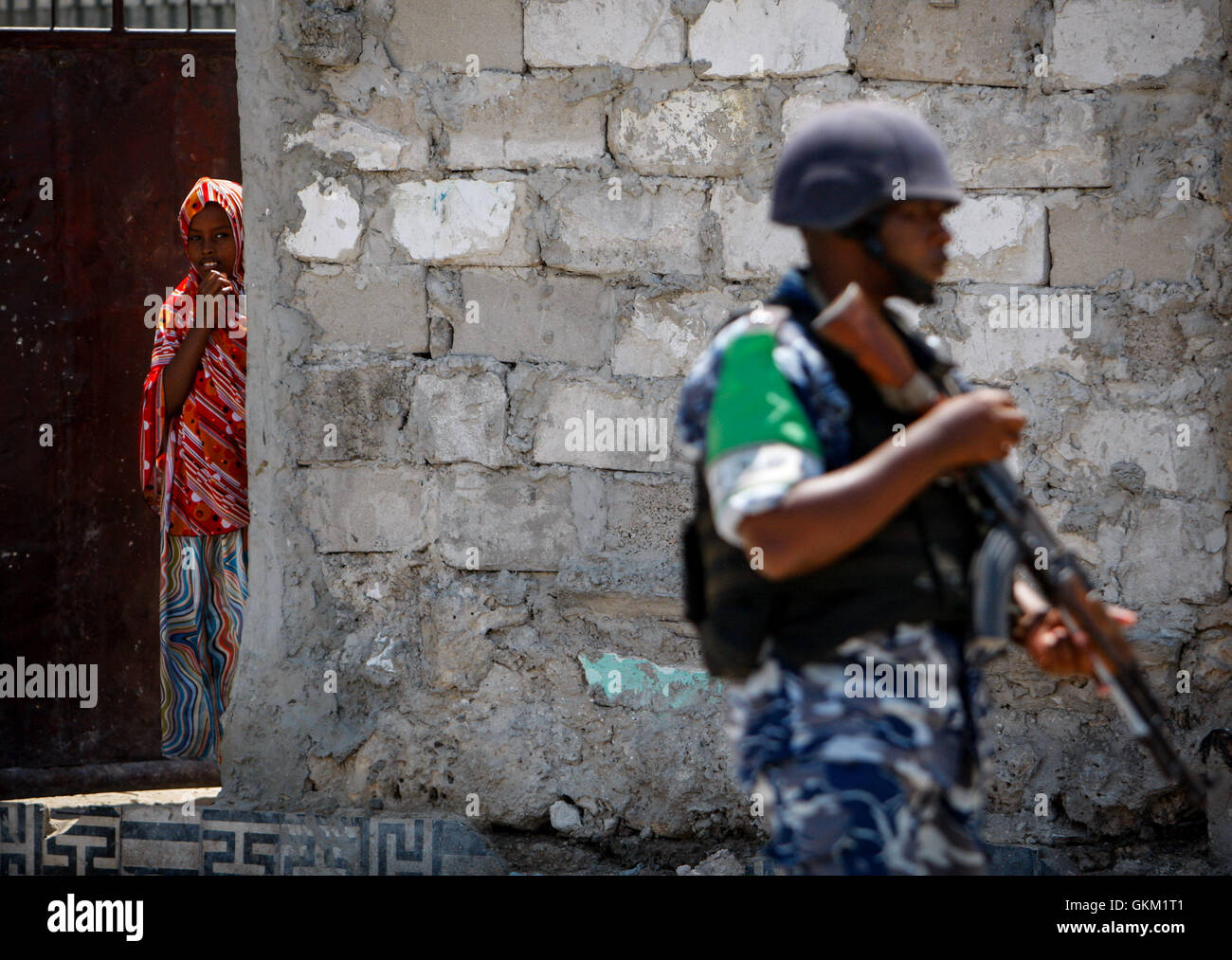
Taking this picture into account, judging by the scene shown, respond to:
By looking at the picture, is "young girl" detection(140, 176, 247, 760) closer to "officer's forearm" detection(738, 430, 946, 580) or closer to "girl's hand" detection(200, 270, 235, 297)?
"girl's hand" detection(200, 270, 235, 297)

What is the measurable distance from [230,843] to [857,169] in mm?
2597

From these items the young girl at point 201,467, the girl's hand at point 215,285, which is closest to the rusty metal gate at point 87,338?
the young girl at point 201,467

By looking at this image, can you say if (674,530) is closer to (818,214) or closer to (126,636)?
(818,214)

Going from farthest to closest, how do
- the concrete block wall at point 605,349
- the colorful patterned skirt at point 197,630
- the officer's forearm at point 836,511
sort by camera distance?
1. the colorful patterned skirt at point 197,630
2. the concrete block wall at point 605,349
3. the officer's forearm at point 836,511

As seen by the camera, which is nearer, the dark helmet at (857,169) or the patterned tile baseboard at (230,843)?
Result: the dark helmet at (857,169)

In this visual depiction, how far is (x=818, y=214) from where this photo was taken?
1709 millimetres

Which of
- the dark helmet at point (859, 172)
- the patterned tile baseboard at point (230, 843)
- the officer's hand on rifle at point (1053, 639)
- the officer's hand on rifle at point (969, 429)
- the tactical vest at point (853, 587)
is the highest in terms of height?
the dark helmet at point (859, 172)

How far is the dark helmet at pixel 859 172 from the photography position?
66.6 inches

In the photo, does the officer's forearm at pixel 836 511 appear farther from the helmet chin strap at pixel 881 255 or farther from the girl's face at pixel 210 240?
the girl's face at pixel 210 240

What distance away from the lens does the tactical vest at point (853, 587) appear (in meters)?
1.67

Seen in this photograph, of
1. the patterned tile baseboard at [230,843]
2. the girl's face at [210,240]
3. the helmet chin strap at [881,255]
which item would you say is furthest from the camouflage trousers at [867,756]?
the girl's face at [210,240]

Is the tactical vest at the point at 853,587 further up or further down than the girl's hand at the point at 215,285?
further down

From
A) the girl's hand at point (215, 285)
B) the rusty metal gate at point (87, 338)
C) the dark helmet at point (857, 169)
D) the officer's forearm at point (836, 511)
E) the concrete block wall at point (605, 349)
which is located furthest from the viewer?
the rusty metal gate at point (87, 338)

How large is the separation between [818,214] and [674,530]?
1.79m
